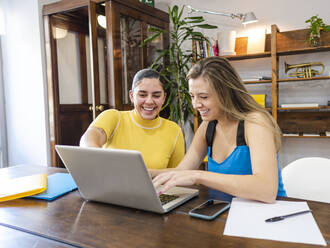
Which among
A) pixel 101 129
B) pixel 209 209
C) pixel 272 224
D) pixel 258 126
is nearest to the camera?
pixel 272 224

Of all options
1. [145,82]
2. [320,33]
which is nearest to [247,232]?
[145,82]

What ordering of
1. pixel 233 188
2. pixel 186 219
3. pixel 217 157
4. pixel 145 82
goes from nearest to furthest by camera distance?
pixel 186 219 → pixel 233 188 → pixel 217 157 → pixel 145 82

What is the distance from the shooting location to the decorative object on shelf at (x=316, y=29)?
2961 mm

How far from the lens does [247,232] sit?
2.55ft

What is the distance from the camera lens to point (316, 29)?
296cm

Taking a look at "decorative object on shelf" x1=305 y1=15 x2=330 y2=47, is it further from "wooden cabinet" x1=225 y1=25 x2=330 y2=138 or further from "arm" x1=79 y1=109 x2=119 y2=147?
"arm" x1=79 y1=109 x2=119 y2=147

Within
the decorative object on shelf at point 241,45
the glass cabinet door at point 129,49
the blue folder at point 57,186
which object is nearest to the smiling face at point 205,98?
the blue folder at point 57,186

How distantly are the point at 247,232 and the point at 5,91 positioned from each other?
339cm

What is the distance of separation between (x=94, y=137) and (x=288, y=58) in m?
2.63

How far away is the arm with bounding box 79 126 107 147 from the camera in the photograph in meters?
1.46

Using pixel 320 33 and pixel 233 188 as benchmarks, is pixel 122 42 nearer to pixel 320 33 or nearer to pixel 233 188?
pixel 320 33

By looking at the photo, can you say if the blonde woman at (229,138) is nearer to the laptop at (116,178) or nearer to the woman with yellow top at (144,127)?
the laptop at (116,178)

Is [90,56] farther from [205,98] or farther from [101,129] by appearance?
[205,98]

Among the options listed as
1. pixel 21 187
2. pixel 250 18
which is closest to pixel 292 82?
pixel 250 18
